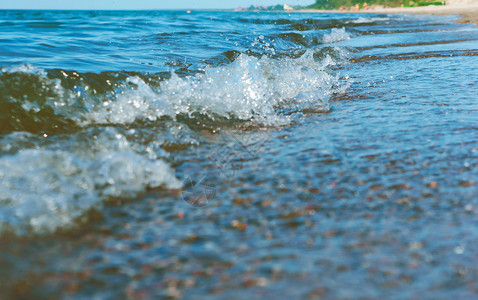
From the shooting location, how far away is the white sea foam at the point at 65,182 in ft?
7.07

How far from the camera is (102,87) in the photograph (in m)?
4.79

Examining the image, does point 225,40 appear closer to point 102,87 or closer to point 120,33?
point 120,33

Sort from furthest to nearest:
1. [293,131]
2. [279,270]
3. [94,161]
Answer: [293,131]
[94,161]
[279,270]

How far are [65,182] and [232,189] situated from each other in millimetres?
945

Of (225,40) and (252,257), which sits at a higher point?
(225,40)

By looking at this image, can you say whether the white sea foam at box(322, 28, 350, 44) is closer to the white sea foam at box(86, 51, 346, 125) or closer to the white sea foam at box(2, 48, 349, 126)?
the white sea foam at box(86, 51, 346, 125)

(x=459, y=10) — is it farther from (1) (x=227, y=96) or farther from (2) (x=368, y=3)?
(2) (x=368, y=3)

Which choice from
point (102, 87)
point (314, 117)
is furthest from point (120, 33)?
point (314, 117)

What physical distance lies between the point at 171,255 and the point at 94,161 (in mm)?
1116

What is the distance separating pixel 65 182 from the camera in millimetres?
2434

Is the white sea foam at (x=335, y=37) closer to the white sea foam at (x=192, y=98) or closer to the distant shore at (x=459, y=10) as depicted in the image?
the distant shore at (x=459, y=10)

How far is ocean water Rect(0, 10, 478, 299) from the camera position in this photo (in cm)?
172

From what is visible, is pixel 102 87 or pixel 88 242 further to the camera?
pixel 102 87

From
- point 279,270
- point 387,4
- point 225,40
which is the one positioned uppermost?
point 387,4
